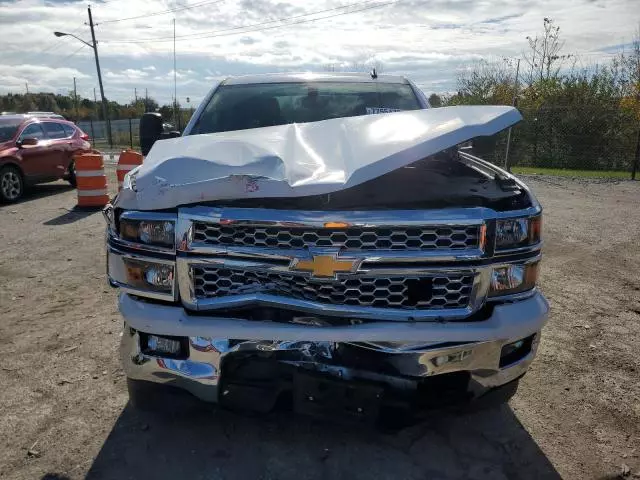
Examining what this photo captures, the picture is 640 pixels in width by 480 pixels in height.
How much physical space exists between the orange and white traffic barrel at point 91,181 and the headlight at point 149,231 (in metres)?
7.03

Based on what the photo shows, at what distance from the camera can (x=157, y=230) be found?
2416 mm

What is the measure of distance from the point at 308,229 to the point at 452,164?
3.83 feet

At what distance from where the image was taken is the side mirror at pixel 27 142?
10.1 meters

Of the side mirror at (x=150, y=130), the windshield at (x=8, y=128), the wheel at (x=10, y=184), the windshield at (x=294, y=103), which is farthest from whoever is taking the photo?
the windshield at (x=8, y=128)

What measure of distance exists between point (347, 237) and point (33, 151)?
9.95 metres

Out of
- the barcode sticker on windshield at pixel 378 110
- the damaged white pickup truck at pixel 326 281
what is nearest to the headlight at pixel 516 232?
the damaged white pickup truck at pixel 326 281

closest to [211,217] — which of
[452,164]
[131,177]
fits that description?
[131,177]

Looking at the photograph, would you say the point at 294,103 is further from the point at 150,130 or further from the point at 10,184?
the point at 10,184

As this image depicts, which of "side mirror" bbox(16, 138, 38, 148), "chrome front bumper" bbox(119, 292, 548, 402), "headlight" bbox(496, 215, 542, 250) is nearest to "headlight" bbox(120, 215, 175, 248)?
"chrome front bumper" bbox(119, 292, 548, 402)

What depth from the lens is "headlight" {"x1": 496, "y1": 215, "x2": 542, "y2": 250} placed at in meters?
2.40

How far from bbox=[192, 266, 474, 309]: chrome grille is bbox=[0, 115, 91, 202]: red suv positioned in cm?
900

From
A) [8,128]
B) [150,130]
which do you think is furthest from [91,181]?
[150,130]

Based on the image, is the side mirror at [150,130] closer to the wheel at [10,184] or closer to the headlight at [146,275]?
the headlight at [146,275]

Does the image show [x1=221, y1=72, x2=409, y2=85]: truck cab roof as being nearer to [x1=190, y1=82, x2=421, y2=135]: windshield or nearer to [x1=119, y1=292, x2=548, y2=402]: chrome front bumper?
[x1=190, y1=82, x2=421, y2=135]: windshield
